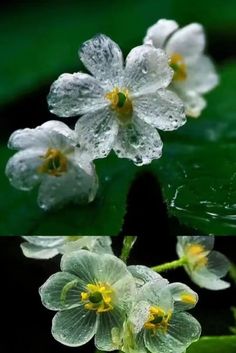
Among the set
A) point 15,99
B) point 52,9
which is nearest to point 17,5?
point 52,9

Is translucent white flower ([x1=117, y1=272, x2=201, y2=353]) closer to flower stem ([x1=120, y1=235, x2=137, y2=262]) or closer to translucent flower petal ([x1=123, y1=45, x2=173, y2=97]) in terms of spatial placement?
flower stem ([x1=120, y1=235, x2=137, y2=262])

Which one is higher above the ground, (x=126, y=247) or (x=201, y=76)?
(x=126, y=247)

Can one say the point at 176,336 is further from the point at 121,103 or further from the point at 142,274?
the point at 121,103

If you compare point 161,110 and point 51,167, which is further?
point 51,167

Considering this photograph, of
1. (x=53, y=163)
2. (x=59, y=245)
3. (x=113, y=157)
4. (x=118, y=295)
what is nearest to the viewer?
(x=118, y=295)

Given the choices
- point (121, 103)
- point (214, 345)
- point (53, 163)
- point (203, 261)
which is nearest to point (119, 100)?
point (121, 103)

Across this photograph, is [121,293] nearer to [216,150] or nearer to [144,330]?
[144,330]

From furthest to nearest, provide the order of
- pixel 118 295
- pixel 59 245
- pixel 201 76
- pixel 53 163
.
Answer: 1. pixel 201 76
2. pixel 53 163
3. pixel 59 245
4. pixel 118 295

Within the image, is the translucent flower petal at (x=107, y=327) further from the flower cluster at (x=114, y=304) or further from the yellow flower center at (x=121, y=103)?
the yellow flower center at (x=121, y=103)

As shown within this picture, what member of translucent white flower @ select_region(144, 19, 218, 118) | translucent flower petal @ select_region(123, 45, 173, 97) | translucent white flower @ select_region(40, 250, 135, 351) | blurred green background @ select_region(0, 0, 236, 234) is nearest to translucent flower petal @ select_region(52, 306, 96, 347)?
translucent white flower @ select_region(40, 250, 135, 351)
